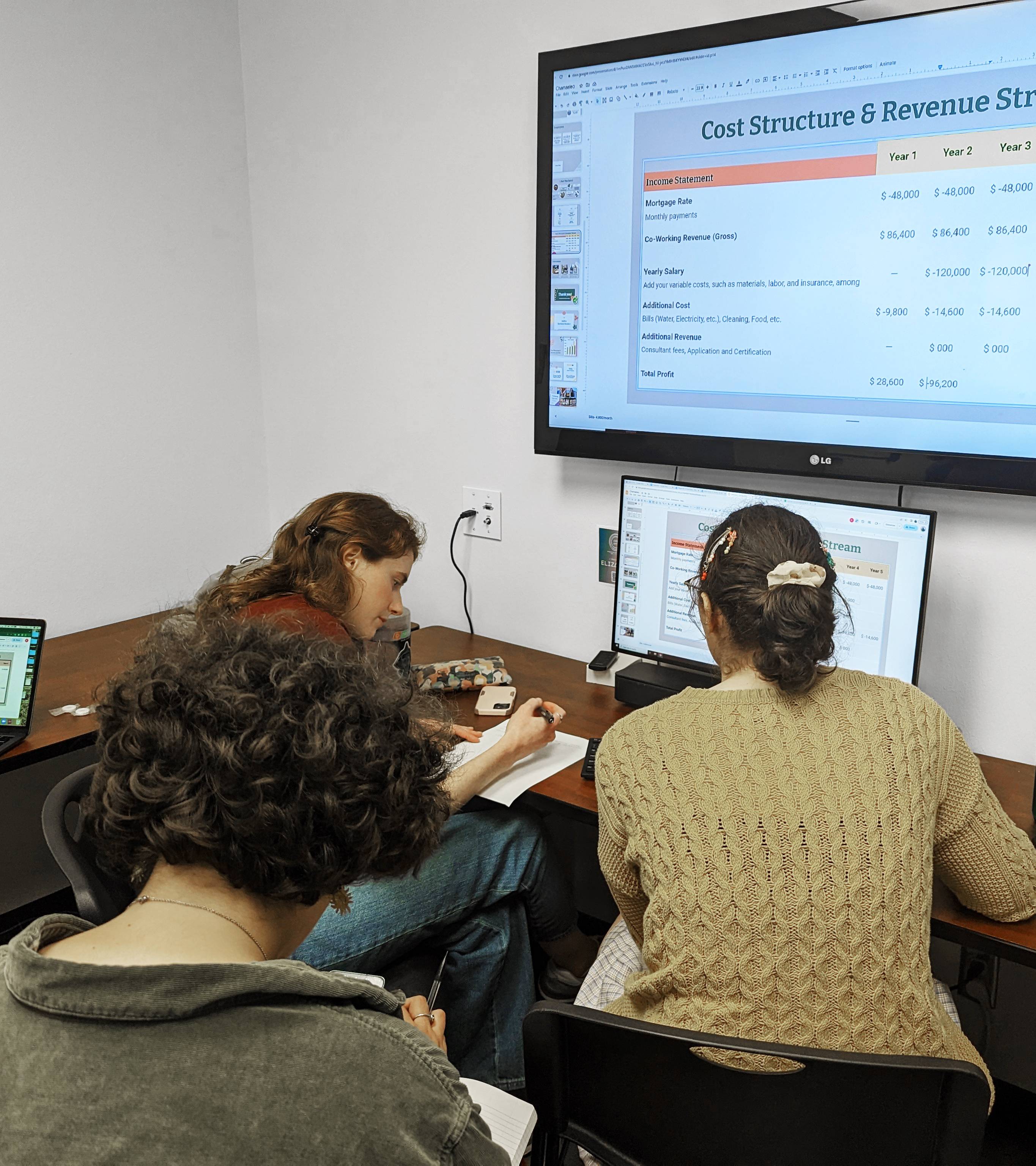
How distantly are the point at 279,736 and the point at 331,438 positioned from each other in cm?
204

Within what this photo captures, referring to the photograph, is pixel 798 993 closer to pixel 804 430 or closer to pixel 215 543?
pixel 804 430

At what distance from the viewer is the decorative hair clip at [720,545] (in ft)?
4.50

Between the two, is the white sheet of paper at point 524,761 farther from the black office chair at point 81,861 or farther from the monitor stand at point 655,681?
the black office chair at point 81,861

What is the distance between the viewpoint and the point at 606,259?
2062 millimetres

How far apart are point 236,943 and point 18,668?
135 centimetres

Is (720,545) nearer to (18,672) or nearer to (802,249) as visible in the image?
(802,249)

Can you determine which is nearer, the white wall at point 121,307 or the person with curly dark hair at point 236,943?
the person with curly dark hair at point 236,943

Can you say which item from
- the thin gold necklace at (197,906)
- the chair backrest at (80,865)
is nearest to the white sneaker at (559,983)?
the chair backrest at (80,865)

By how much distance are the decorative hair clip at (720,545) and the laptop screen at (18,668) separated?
51.4 inches

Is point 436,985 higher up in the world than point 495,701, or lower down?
lower down

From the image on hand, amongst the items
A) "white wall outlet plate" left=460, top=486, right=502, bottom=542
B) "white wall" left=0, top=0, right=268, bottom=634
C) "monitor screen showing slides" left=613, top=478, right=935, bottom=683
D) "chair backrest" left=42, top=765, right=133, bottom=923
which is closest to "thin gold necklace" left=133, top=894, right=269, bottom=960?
"chair backrest" left=42, top=765, right=133, bottom=923

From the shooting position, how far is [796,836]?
45.1 inches

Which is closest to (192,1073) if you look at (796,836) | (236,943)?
(236,943)

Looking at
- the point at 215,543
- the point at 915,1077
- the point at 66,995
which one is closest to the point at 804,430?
the point at 915,1077
